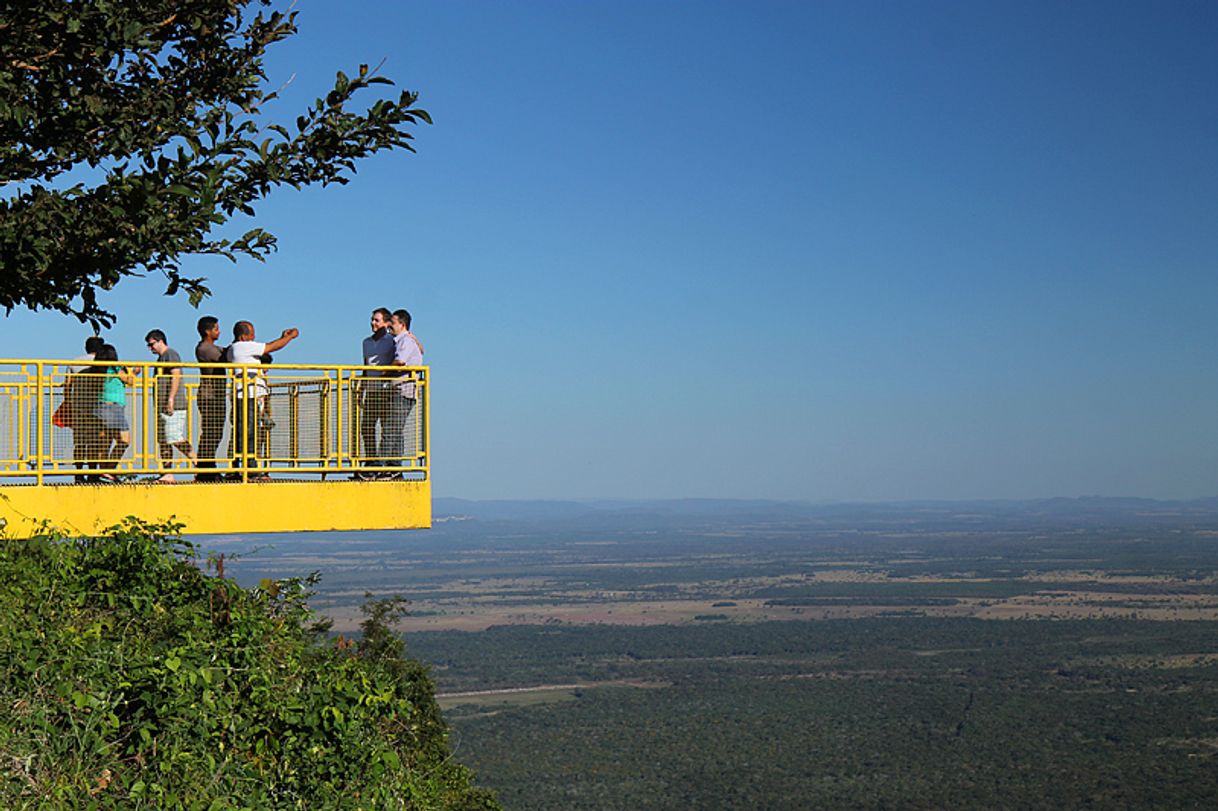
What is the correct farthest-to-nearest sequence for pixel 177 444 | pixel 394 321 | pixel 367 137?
pixel 394 321 < pixel 177 444 < pixel 367 137

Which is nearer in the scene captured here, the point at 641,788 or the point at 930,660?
the point at 641,788

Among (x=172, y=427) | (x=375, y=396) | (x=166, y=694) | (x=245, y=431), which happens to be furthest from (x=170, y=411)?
(x=166, y=694)

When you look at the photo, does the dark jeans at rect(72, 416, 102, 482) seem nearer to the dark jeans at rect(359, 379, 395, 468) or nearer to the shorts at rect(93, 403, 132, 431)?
the shorts at rect(93, 403, 132, 431)

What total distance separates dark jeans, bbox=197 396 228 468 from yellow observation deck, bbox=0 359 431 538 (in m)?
0.01

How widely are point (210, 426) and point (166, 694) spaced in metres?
4.75

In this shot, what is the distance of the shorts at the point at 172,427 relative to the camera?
14.9 meters

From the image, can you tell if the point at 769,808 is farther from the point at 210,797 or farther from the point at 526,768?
the point at 210,797

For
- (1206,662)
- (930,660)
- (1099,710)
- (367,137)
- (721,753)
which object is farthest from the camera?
(930,660)

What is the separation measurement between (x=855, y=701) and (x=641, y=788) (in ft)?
164

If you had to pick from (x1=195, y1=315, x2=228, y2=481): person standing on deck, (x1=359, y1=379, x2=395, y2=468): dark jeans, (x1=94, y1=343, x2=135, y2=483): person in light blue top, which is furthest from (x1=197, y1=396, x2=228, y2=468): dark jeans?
(x1=359, y1=379, x2=395, y2=468): dark jeans

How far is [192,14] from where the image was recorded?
44.5ft

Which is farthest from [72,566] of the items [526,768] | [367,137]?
[526,768]

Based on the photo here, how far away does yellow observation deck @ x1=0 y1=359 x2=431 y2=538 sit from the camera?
A: 47.3 ft

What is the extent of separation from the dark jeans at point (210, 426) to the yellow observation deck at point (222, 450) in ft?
0.04
